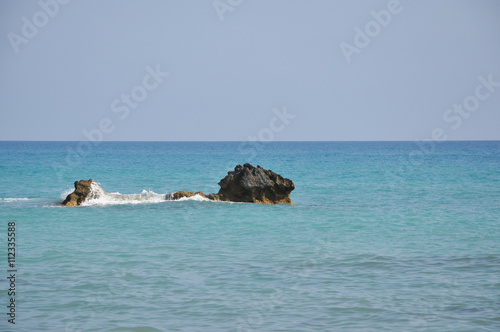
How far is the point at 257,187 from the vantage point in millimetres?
29562

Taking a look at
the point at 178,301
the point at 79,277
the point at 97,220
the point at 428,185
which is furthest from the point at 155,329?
the point at 428,185

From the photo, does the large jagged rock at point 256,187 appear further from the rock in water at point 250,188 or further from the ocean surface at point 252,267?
the ocean surface at point 252,267

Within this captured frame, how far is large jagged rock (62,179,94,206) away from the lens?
1129 inches

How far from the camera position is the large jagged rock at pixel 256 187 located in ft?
97.0

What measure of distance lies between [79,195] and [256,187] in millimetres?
8917

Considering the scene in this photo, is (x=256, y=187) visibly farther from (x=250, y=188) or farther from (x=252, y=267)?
(x=252, y=267)

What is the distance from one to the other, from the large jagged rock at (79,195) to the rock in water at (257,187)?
6.79 m

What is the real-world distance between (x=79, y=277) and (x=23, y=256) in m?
3.24

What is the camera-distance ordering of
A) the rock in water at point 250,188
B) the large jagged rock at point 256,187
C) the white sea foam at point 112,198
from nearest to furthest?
1. the white sea foam at point 112,198
2. the rock in water at point 250,188
3. the large jagged rock at point 256,187

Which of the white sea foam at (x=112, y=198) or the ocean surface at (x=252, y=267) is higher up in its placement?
the white sea foam at (x=112, y=198)

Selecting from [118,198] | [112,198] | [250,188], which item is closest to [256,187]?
[250,188]

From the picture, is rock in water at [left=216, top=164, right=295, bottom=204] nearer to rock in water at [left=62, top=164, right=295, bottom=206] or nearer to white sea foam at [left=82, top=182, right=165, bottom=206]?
rock in water at [left=62, top=164, right=295, bottom=206]

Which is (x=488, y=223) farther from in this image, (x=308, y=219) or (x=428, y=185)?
(x=428, y=185)

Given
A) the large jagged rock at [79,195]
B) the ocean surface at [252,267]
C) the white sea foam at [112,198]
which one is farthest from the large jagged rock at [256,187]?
the large jagged rock at [79,195]
